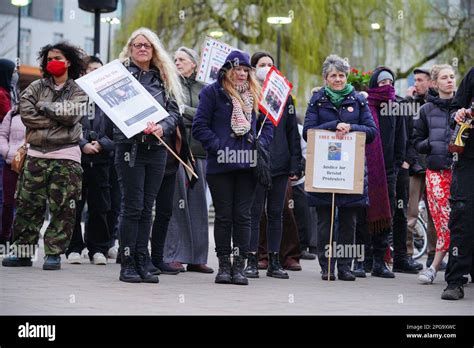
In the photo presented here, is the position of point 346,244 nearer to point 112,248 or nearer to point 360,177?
point 360,177

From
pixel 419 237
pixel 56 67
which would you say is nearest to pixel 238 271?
pixel 56 67

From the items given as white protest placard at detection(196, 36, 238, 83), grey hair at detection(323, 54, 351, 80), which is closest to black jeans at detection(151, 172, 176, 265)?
white protest placard at detection(196, 36, 238, 83)

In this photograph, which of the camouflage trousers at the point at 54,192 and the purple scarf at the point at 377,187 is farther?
the purple scarf at the point at 377,187

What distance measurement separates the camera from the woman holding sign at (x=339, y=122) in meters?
11.0

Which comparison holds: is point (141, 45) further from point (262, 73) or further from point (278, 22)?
point (278, 22)

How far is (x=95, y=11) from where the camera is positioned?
1598 centimetres

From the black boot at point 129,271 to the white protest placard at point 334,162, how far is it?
2.11 m

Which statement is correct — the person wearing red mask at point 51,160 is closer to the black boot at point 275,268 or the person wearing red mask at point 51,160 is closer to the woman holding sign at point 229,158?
the woman holding sign at point 229,158

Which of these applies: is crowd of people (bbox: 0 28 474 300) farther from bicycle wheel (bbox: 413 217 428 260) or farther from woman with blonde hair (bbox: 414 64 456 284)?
bicycle wheel (bbox: 413 217 428 260)

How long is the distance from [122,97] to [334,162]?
2.37 metres

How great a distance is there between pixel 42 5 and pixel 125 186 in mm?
52727

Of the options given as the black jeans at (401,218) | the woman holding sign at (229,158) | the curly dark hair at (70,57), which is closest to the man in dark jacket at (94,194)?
the curly dark hair at (70,57)

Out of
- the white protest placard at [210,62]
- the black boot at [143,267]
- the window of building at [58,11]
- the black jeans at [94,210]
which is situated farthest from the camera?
the window of building at [58,11]
